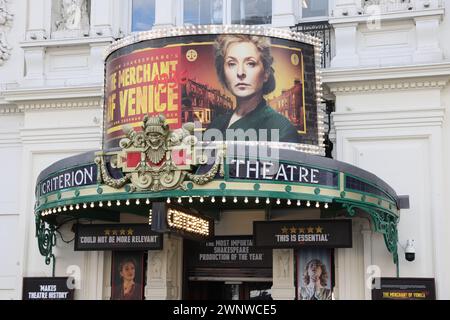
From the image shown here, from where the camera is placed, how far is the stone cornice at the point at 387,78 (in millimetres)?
16000

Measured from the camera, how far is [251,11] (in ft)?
59.7

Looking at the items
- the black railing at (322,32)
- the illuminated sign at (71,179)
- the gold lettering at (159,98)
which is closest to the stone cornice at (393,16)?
the black railing at (322,32)

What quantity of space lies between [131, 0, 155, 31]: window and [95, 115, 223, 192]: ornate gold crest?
5167mm

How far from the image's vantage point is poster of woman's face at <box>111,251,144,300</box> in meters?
17.0

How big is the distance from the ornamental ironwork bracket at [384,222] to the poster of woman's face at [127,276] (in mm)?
4589

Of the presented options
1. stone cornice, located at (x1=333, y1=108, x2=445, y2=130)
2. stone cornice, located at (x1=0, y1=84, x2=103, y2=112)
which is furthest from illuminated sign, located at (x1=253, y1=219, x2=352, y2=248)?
stone cornice, located at (x1=0, y1=84, x2=103, y2=112)

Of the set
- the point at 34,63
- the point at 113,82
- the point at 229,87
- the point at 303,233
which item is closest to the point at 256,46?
the point at 229,87

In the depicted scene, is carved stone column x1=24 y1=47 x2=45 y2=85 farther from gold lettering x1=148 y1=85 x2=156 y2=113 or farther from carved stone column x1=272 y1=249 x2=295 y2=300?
carved stone column x1=272 y1=249 x2=295 y2=300

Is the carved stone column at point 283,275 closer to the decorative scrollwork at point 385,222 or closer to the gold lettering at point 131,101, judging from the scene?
the decorative scrollwork at point 385,222

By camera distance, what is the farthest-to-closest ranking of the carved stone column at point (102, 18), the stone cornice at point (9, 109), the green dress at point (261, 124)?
1. the stone cornice at point (9, 109)
2. the carved stone column at point (102, 18)
3. the green dress at point (261, 124)

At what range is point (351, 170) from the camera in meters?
14.3

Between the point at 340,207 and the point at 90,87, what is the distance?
6.06 meters

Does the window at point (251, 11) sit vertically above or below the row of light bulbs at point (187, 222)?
above

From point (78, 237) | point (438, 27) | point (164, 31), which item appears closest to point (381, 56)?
point (438, 27)
